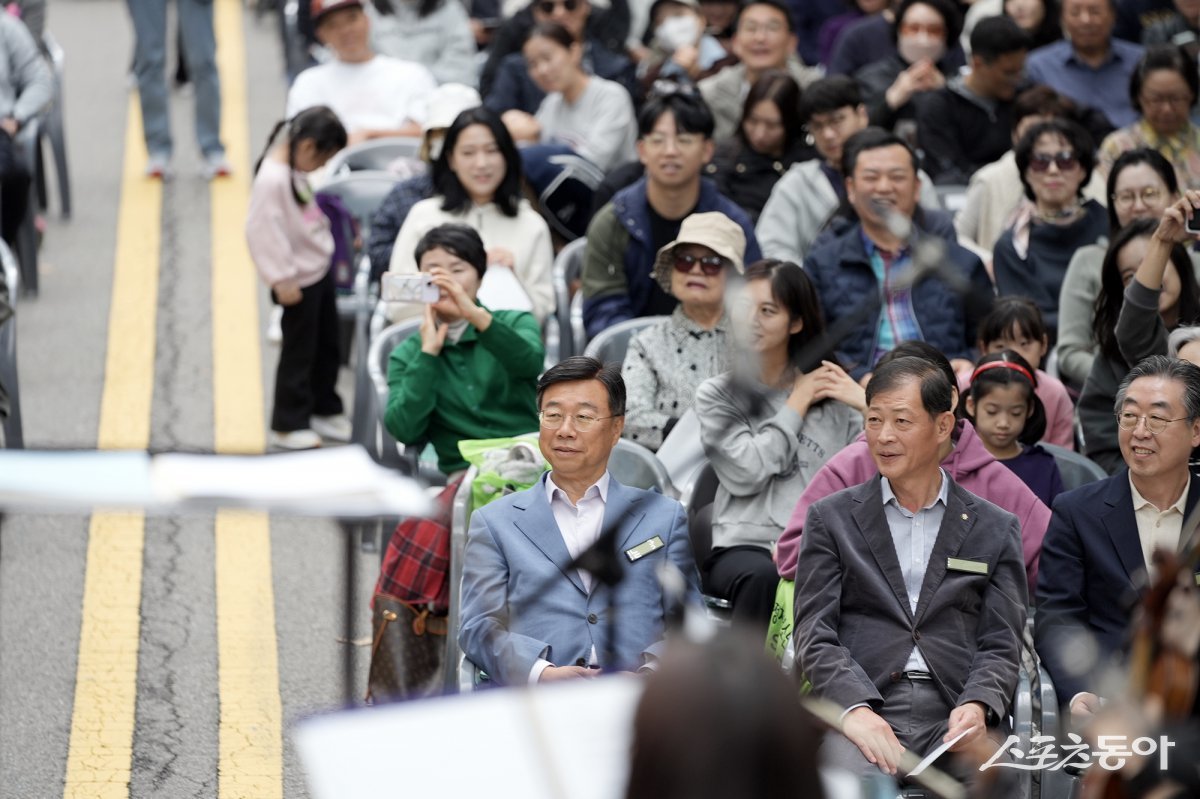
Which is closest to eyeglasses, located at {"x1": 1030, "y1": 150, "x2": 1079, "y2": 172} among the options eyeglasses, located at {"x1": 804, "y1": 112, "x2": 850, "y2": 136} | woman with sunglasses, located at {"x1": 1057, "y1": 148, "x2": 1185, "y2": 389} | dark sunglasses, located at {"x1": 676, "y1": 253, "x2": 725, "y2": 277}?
woman with sunglasses, located at {"x1": 1057, "y1": 148, "x2": 1185, "y2": 389}

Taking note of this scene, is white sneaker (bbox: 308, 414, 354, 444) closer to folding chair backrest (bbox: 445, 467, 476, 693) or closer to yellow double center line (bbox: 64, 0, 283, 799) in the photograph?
yellow double center line (bbox: 64, 0, 283, 799)

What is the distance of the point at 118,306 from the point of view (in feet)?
31.9

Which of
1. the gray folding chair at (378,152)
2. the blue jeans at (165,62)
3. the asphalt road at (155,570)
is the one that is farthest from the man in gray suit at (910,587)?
the blue jeans at (165,62)

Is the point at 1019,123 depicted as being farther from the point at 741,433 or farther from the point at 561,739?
the point at 561,739

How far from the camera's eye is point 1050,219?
23.3 ft

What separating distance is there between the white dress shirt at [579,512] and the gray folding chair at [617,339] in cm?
140

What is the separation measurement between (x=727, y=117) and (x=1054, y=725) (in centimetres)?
512

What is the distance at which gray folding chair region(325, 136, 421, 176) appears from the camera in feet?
29.3

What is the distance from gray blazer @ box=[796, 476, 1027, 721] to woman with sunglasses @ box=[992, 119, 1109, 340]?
2.33m

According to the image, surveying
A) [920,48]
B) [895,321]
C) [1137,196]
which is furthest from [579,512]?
[920,48]

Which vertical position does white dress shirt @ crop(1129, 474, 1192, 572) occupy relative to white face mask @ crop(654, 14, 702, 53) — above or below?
below

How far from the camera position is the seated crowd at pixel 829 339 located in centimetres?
488

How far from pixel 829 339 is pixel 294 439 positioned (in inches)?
181

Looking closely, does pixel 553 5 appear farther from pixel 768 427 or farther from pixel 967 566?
pixel 967 566
